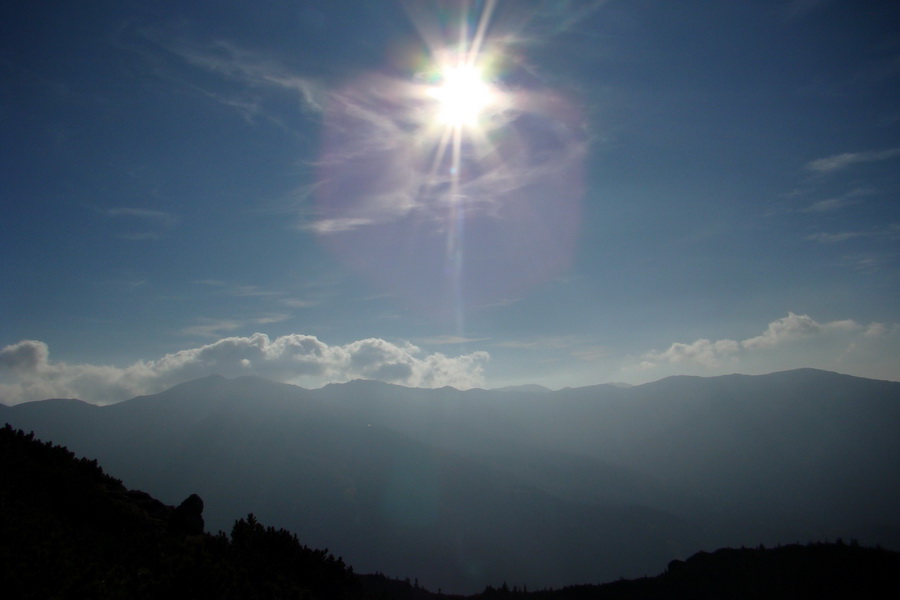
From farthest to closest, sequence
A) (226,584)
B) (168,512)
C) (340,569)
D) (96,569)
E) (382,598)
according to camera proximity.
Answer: (168,512)
(340,569)
(382,598)
(226,584)
(96,569)

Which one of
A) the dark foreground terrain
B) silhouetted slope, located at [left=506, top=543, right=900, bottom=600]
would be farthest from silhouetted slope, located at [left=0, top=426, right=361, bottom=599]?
silhouetted slope, located at [left=506, top=543, right=900, bottom=600]

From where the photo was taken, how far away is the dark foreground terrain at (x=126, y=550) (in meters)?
19.8

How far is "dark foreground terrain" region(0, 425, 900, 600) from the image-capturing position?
19.8 m

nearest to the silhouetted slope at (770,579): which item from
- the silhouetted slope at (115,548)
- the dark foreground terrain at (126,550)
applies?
the dark foreground terrain at (126,550)

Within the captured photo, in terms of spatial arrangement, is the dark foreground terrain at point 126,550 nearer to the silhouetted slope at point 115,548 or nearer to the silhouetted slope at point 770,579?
the silhouetted slope at point 115,548

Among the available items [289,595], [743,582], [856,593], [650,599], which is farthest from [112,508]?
[856,593]

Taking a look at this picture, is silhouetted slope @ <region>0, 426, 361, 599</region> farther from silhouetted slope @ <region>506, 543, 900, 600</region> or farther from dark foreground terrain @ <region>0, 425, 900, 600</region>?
silhouetted slope @ <region>506, 543, 900, 600</region>


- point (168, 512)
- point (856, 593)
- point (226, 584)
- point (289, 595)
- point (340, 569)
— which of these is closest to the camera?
point (226, 584)

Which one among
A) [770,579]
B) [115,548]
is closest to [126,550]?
[115,548]

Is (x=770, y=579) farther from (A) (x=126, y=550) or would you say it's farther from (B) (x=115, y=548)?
(B) (x=115, y=548)

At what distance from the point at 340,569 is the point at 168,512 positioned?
17.2 metres

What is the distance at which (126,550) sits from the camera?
25.9 meters

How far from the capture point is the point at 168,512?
39.9 metres

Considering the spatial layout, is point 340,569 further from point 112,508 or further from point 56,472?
point 56,472
